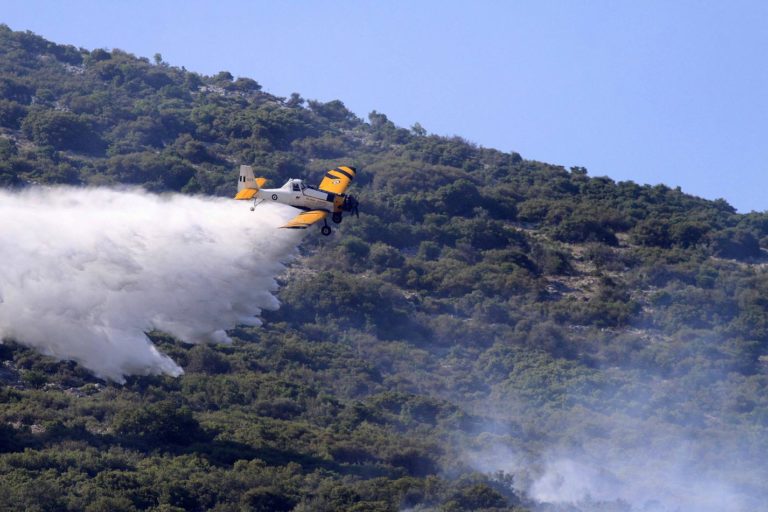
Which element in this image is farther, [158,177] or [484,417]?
[158,177]

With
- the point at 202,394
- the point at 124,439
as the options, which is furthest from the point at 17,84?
the point at 124,439

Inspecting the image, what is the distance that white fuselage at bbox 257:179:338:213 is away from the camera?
5491 centimetres

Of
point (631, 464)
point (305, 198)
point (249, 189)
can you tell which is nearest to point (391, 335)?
point (631, 464)

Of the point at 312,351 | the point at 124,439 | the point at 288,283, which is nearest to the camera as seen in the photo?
the point at 124,439

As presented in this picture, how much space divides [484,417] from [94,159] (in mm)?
42898

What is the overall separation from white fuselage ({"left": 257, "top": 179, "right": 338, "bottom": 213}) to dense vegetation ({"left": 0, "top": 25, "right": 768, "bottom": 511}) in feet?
31.9

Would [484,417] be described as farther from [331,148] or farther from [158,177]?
[331,148]

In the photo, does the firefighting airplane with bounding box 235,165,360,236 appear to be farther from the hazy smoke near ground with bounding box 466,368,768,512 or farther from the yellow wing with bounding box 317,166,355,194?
the hazy smoke near ground with bounding box 466,368,768,512

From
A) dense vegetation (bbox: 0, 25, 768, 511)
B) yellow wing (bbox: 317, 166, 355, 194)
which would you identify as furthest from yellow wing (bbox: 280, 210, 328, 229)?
dense vegetation (bbox: 0, 25, 768, 511)

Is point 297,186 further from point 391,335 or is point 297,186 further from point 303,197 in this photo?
point 391,335

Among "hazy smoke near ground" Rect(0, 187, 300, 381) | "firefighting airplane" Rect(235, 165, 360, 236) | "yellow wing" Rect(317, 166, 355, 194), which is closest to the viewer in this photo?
"hazy smoke near ground" Rect(0, 187, 300, 381)

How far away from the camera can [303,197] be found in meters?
55.0

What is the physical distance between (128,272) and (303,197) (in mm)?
7986

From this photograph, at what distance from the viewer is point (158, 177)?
93.9 m
